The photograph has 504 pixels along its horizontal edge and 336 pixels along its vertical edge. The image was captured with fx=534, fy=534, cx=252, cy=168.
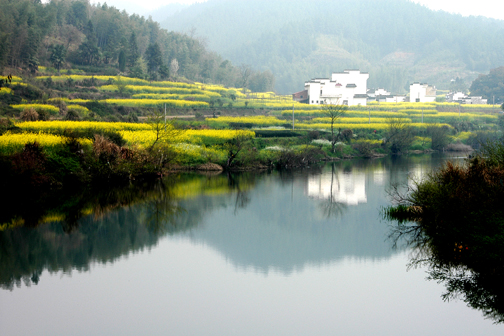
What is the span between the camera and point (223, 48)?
18412cm

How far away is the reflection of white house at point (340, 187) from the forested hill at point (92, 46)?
Answer: 92.3 ft

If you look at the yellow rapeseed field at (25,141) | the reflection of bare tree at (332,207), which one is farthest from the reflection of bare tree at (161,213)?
the yellow rapeseed field at (25,141)

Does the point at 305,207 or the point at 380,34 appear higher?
the point at 380,34

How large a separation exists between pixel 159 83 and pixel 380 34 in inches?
6202

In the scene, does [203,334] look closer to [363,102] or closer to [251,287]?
[251,287]

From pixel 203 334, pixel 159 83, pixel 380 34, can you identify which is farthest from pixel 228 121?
pixel 380 34

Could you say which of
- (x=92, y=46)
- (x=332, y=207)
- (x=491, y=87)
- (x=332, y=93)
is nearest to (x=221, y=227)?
(x=332, y=207)

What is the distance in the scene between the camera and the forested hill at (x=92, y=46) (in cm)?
4606

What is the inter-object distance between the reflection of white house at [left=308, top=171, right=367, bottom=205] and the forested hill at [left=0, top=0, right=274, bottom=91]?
2813 centimetres

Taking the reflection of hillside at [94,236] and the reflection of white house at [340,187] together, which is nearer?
the reflection of hillside at [94,236]

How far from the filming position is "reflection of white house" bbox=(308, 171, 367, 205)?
1702cm

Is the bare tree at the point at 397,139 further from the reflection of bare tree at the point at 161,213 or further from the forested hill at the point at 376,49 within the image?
the forested hill at the point at 376,49

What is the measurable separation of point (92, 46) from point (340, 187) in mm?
44413

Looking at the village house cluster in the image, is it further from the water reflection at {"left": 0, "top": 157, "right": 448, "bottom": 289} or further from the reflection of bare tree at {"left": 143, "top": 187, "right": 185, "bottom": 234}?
the reflection of bare tree at {"left": 143, "top": 187, "right": 185, "bottom": 234}
